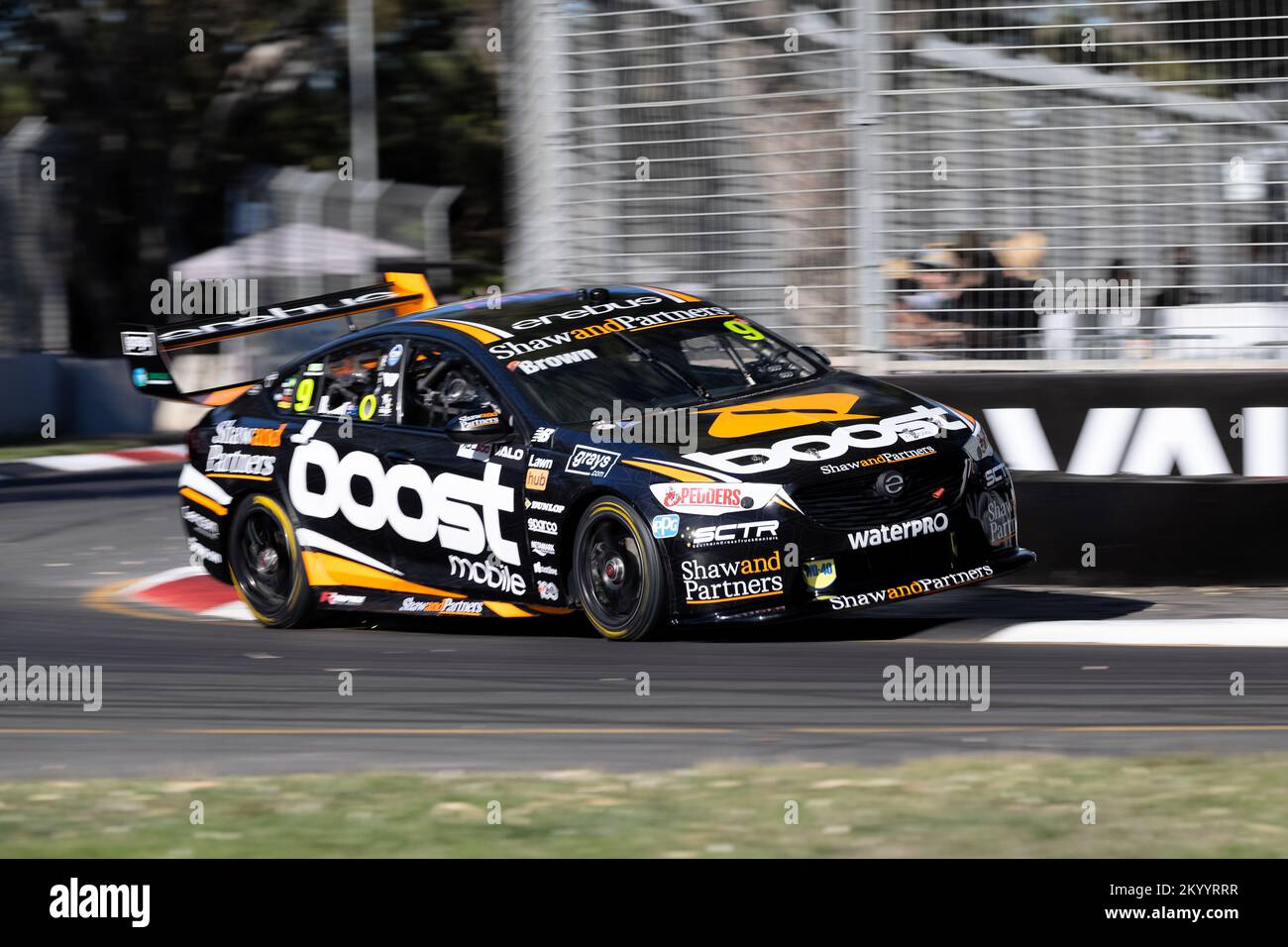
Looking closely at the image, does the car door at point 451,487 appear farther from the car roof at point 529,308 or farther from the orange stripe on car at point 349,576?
the car roof at point 529,308

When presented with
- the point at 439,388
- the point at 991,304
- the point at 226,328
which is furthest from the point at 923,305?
the point at 226,328

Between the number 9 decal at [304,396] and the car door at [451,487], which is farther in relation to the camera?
the number 9 decal at [304,396]

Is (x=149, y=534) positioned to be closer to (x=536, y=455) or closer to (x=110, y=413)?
(x=536, y=455)

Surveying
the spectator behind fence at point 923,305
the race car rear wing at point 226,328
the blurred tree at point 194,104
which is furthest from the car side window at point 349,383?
the blurred tree at point 194,104

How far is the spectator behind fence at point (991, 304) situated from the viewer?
10.3m

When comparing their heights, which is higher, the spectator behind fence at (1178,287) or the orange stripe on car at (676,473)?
the spectator behind fence at (1178,287)

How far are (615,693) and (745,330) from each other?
2.71m

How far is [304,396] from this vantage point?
9805 mm

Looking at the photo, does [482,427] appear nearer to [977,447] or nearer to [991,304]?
[977,447]

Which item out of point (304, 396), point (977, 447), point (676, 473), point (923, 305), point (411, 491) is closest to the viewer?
point (676, 473)

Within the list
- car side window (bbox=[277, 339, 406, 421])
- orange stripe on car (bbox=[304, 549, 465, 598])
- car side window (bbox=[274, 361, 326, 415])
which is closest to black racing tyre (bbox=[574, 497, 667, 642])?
orange stripe on car (bbox=[304, 549, 465, 598])

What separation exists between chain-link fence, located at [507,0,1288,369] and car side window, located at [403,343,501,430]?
263 centimetres

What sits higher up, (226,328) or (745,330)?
(226,328)
